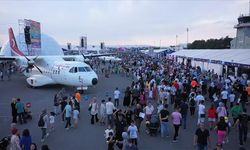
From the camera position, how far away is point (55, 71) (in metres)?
24.9

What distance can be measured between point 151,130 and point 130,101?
5.73 m

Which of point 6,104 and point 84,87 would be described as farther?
point 84,87

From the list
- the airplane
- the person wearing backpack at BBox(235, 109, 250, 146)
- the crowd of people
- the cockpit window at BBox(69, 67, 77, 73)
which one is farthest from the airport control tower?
the person wearing backpack at BBox(235, 109, 250, 146)

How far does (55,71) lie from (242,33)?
47189 millimetres

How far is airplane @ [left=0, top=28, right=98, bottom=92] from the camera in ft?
74.3

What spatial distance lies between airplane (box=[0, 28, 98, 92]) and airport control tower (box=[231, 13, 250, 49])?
126 ft

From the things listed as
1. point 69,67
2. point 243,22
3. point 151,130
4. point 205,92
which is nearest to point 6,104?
point 69,67

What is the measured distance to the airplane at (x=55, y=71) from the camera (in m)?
22.7

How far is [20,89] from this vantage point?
26.0m

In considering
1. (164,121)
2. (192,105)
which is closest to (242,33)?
(192,105)

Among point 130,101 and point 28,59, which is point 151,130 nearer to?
point 130,101

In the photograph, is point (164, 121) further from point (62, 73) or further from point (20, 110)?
point (62, 73)

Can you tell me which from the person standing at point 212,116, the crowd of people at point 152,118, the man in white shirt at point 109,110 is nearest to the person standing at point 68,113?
the crowd of people at point 152,118

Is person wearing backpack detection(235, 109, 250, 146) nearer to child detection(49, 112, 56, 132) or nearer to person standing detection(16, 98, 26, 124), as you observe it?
child detection(49, 112, 56, 132)
